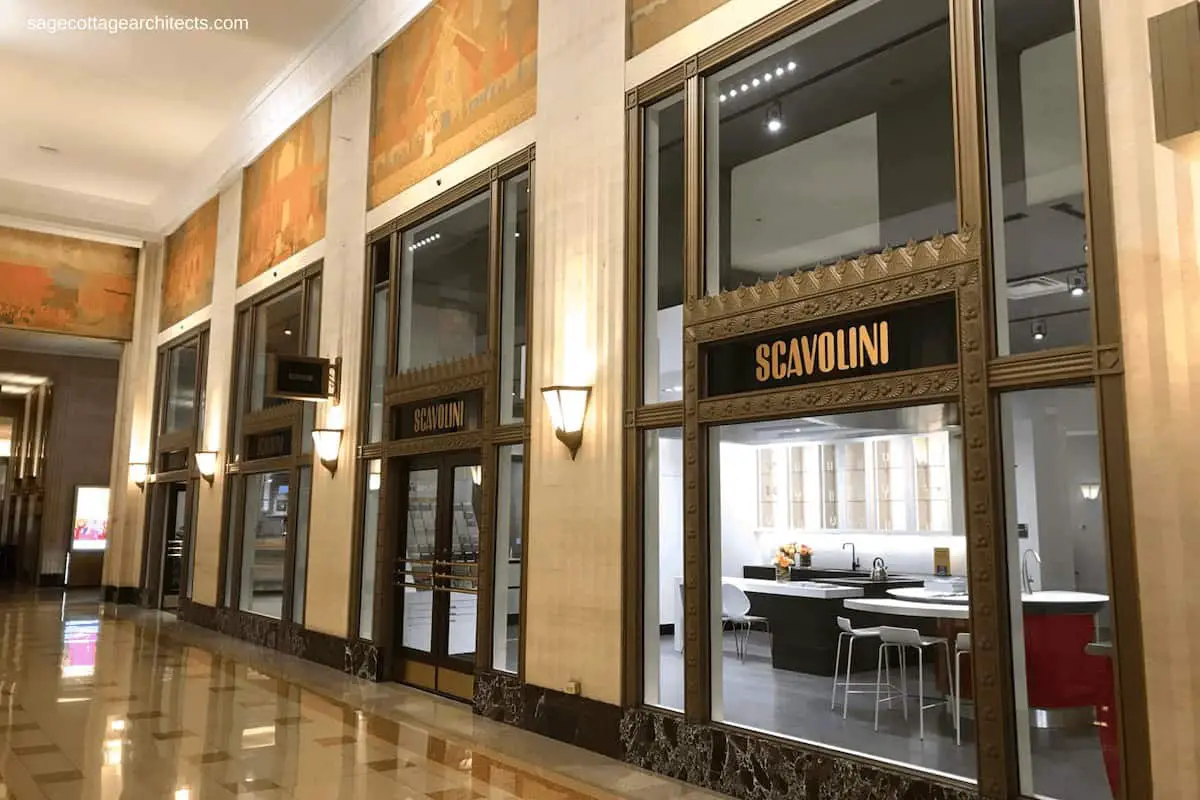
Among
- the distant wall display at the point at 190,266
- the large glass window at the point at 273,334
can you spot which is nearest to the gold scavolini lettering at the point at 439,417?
the large glass window at the point at 273,334

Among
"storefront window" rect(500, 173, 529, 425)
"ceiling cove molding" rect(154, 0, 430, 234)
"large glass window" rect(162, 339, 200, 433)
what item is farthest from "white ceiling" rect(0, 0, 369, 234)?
"storefront window" rect(500, 173, 529, 425)

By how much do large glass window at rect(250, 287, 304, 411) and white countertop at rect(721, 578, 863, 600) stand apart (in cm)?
601

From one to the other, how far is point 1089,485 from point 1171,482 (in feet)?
5.07

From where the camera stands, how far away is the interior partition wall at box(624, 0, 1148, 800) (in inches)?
165

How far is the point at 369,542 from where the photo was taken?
30.9ft

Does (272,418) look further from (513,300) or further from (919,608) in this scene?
(919,608)

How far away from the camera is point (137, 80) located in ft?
39.7

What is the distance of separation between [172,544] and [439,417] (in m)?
9.92

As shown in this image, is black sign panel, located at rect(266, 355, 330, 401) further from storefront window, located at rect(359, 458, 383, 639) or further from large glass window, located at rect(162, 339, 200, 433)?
large glass window, located at rect(162, 339, 200, 433)

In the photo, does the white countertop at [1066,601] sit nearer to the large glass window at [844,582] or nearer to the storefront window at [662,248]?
the large glass window at [844,582]

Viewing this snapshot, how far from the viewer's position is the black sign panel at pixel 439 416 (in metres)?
7.94

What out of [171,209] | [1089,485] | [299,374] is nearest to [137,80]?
[171,209]

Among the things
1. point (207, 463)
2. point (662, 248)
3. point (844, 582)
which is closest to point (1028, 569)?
point (844, 582)

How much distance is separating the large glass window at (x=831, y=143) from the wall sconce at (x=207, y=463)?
9.02m
